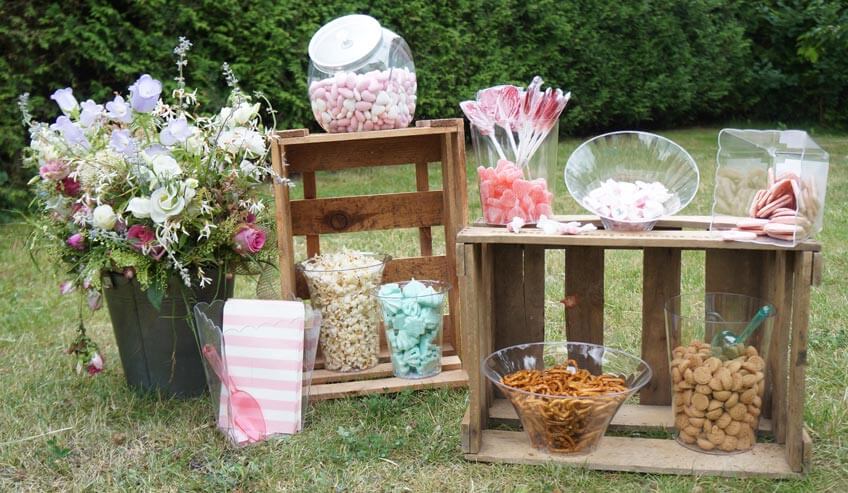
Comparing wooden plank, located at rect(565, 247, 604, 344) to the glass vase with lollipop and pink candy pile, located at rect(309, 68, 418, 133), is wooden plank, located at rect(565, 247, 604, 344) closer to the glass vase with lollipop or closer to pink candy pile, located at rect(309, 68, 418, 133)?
the glass vase with lollipop

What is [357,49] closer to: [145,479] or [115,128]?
[115,128]

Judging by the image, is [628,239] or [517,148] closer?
[628,239]

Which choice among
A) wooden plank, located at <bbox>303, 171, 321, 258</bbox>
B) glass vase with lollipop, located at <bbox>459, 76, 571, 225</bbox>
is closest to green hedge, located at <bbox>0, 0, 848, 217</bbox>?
wooden plank, located at <bbox>303, 171, 321, 258</bbox>

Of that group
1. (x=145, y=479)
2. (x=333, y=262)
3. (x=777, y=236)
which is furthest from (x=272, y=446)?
(x=777, y=236)

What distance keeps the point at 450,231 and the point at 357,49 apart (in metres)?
0.63

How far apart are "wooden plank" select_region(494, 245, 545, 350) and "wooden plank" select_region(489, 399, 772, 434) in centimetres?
20

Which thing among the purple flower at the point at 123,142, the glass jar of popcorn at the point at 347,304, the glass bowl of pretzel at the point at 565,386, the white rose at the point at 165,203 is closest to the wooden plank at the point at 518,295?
the glass bowl of pretzel at the point at 565,386

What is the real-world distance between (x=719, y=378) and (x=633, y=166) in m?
0.55

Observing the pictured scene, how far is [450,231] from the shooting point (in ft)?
8.52

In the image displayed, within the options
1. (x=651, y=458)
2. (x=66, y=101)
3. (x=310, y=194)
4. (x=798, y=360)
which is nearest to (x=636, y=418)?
(x=651, y=458)

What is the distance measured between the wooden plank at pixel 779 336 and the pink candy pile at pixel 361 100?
3.39 feet

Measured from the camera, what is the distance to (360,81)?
228cm

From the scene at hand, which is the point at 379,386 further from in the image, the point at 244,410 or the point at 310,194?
the point at 310,194

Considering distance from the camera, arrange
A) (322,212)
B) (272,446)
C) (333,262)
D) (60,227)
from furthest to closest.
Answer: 1. (322,212)
2. (333,262)
3. (60,227)
4. (272,446)
